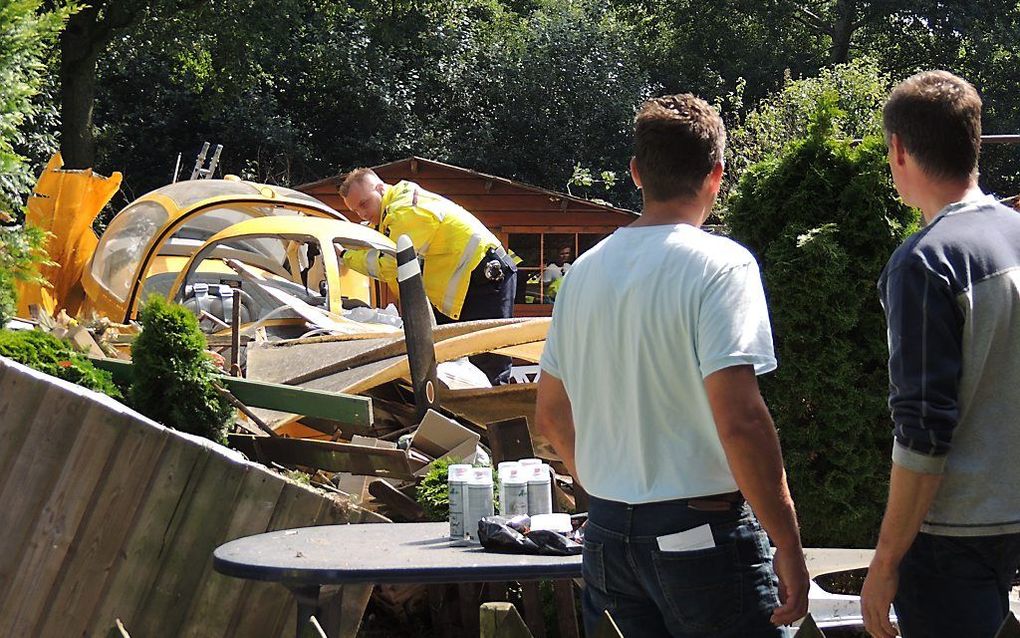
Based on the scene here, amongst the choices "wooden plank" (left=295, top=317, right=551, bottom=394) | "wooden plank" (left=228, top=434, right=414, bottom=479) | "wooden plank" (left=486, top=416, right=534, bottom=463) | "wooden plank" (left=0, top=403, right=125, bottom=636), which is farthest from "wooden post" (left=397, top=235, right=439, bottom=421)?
"wooden plank" (left=0, top=403, right=125, bottom=636)

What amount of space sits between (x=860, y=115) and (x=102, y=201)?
23.5 ft

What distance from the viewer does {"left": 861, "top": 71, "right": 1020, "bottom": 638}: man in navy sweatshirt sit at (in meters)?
2.33

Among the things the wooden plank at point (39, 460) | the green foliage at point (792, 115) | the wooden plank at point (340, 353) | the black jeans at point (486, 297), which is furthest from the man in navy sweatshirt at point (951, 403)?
the green foliage at point (792, 115)

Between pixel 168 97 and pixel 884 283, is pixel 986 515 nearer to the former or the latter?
pixel 884 283

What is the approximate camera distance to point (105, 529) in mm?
4062

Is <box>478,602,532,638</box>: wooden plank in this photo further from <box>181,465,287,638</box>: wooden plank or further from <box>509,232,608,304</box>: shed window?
<box>509,232,608,304</box>: shed window

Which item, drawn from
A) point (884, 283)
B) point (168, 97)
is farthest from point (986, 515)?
point (168, 97)

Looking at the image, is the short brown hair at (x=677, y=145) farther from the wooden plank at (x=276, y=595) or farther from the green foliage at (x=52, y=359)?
the green foliage at (x=52, y=359)

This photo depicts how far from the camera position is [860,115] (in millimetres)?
11500

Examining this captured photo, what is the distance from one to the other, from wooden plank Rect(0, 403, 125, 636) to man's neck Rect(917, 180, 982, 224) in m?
2.73

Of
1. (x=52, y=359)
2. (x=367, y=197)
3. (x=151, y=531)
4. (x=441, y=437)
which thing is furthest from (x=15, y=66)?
(x=367, y=197)

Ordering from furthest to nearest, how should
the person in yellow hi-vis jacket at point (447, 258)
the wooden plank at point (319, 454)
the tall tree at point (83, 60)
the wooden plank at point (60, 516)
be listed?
1. the tall tree at point (83, 60)
2. the person in yellow hi-vis jacket at point (447, 258)
3. the wooden plank at point (319, 454)
4. the wooden plank at point (60, 516)

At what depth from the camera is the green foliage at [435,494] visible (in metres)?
4.81

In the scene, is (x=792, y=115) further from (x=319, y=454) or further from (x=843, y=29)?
(x=843, y=29)
